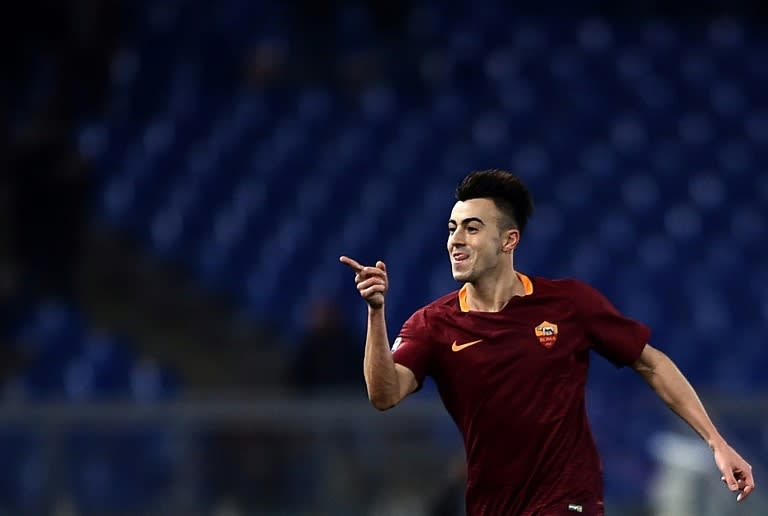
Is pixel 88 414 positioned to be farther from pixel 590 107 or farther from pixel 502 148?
pixel 590 107

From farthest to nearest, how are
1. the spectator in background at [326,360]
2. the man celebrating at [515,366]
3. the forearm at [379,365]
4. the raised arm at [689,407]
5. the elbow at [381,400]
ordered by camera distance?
the spectator in background at [326,360] < the man celebrating at [515,366] < the raised arm at [689,407] < the elbow at [381,400] < the forearm at [379,365]

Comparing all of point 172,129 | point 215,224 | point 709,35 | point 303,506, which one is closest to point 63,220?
point 215,224

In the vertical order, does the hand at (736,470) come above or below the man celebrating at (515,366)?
below

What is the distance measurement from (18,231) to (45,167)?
586 mm

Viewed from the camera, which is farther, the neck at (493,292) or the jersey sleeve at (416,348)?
the neck at (493,292)

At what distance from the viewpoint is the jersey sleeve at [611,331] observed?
5.38 meters

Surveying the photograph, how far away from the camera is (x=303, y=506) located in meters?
9.51

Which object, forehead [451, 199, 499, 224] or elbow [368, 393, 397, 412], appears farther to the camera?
forehead [451, 199, 499, 224]

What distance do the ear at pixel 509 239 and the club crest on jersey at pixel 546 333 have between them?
30 centimetres

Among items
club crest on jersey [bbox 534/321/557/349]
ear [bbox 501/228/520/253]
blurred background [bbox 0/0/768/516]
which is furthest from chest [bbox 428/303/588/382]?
blurred background [bbox 0/0/768/516]

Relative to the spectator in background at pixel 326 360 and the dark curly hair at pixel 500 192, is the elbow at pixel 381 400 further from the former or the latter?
the spectator in background at pixel 326 360

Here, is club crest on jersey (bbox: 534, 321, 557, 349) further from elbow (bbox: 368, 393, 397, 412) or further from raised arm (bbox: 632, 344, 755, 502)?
elbow (bbox: 368, 393, 397, 412)

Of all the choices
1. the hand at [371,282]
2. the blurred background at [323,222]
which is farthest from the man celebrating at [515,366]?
the blurred background at [323,222]

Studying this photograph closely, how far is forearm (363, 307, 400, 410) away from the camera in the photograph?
4.85 m
